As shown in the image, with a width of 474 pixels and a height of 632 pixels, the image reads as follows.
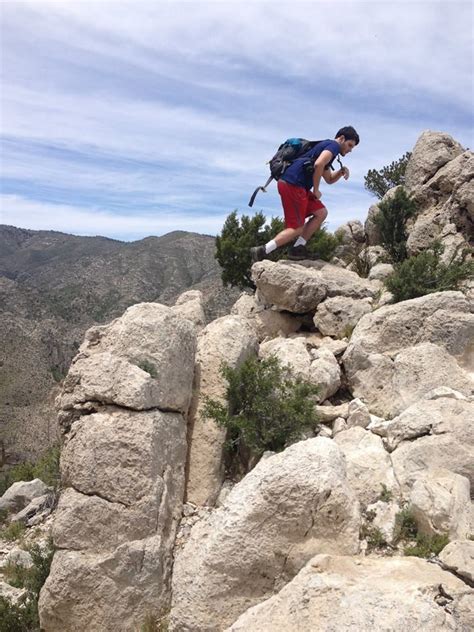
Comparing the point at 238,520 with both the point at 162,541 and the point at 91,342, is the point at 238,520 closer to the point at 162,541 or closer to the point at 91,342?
the point at 162,541

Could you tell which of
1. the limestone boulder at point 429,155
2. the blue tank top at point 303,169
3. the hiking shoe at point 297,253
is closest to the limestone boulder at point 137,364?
the blue tank top at point 303,169

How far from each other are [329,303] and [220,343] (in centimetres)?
327

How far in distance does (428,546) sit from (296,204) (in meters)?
7.39

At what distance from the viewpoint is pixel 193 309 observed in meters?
11.7

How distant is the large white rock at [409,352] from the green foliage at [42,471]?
528cm

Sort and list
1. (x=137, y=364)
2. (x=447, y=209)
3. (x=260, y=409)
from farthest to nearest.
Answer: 1. (x=447, y=209)
2. (x=260, y=409)
3. (x=137, y=364)

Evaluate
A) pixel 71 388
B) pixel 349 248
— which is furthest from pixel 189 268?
pixel 71 388

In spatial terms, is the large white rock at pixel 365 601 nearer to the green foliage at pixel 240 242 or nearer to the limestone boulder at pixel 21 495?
Answer: the limestone boulder at pixel 21 495

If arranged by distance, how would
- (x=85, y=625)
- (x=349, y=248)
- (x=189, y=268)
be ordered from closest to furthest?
(x=85, y=625) → (x=349, y=248) → (x=189, y=268)

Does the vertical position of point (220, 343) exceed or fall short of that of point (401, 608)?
it exceeds it

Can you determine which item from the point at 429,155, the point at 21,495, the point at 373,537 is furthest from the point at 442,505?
the point at 429,155

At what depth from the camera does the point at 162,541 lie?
6.65 metres

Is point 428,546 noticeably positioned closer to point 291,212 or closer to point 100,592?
point 100,592

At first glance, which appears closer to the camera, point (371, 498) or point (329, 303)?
point (371, 498)
